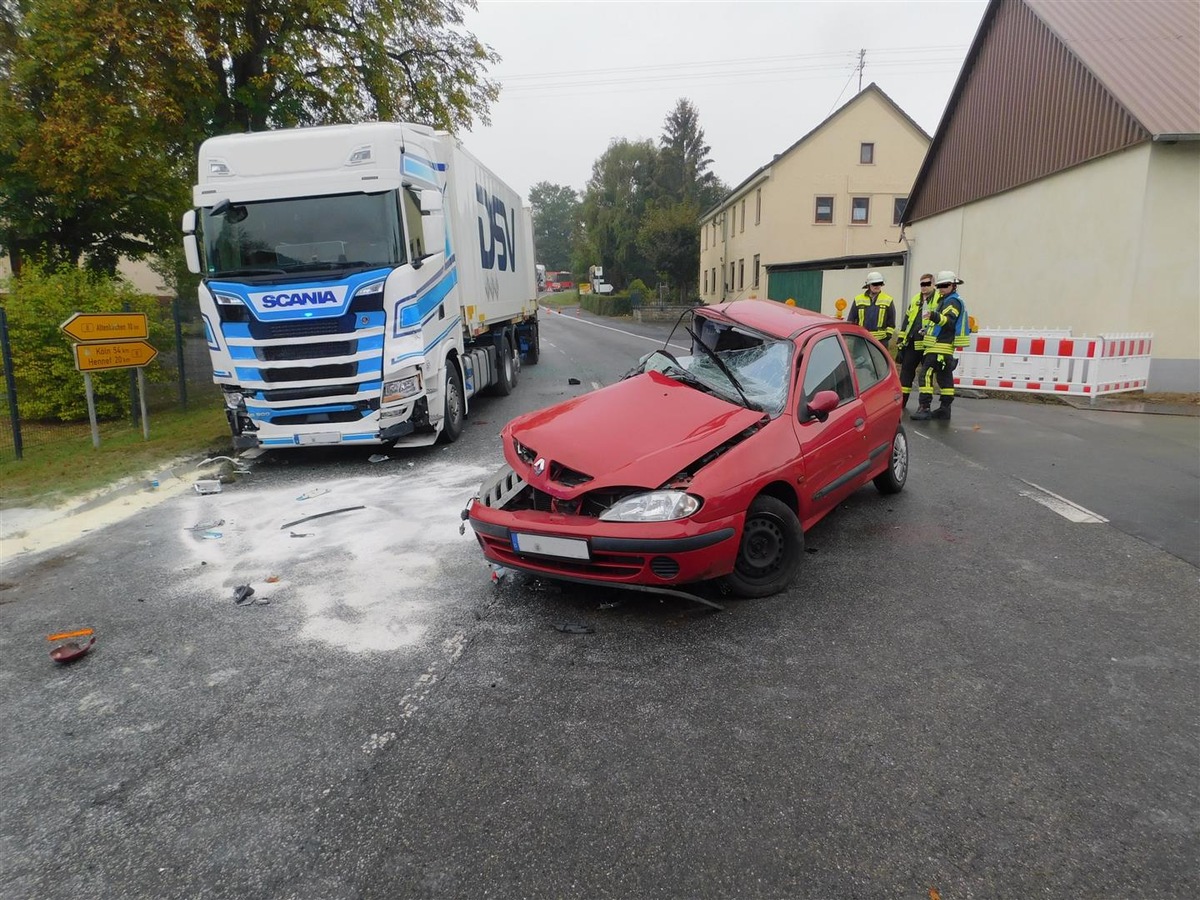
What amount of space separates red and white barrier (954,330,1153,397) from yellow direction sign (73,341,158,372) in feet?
43.3

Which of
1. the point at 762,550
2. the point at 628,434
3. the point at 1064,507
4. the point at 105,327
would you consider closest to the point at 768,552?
the point at 762,550

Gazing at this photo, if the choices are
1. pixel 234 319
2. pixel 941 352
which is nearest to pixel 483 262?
pixel 234 319

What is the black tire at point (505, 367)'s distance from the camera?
12969mm

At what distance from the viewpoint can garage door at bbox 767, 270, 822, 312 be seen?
28688 mm

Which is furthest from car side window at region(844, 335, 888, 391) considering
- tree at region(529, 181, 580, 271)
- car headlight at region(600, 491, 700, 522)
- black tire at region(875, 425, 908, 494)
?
tree at region(529, 181, 580, 271)

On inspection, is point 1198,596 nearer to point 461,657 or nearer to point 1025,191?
point 461,657

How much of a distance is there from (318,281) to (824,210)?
35.2 m

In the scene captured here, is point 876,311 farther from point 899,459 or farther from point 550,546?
point 550,546

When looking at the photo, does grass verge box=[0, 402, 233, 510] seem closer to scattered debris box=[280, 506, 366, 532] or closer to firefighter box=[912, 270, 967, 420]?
scattered debris box=[280, 506, 366, 532]

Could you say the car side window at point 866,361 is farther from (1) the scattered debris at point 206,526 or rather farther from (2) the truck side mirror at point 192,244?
(2) the truck side mirror at point 192,244

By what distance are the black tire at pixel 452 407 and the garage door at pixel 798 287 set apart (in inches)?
804

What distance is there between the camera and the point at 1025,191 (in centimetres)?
1670

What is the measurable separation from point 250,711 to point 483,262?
351 inches

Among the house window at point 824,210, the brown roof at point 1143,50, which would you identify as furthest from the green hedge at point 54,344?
the house window at point 824,210
